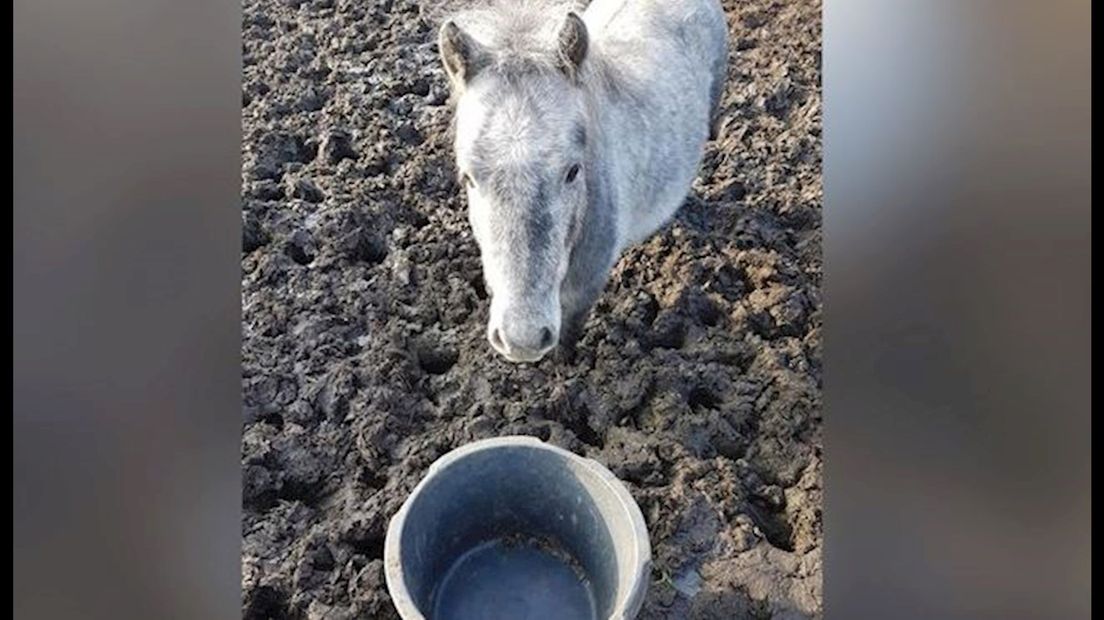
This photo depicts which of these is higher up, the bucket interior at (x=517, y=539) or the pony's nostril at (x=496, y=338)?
the pony's nostril at (x=496, y=338)

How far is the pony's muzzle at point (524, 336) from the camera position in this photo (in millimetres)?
1247

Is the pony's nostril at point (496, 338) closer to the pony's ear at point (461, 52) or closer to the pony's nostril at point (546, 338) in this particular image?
the pony's nostril at point (546, 338)

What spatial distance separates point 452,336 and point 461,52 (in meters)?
0.39

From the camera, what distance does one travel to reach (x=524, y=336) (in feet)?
4.09

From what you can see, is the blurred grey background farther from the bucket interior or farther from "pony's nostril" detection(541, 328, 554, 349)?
"pony's nostril" detection(541, 328, 554, 349)

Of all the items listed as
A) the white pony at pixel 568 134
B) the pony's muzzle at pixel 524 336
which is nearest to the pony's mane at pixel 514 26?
the white pony at pixel 568 134

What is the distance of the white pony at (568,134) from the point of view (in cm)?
124

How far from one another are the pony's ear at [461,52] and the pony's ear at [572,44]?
0.34 ft

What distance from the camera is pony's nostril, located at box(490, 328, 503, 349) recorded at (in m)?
1.27

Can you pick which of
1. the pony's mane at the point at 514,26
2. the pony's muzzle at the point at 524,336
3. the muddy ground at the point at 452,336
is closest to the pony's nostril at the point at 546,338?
the pony's muzzle at the point at 524,336

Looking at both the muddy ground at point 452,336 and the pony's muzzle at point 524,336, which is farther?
the muddy ground at point 452,336

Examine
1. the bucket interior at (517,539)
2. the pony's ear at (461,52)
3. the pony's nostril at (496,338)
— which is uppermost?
the pony's ear at (461,52)

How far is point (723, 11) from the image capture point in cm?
143

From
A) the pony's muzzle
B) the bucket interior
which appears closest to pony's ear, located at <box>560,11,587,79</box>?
the pony's muzzle
